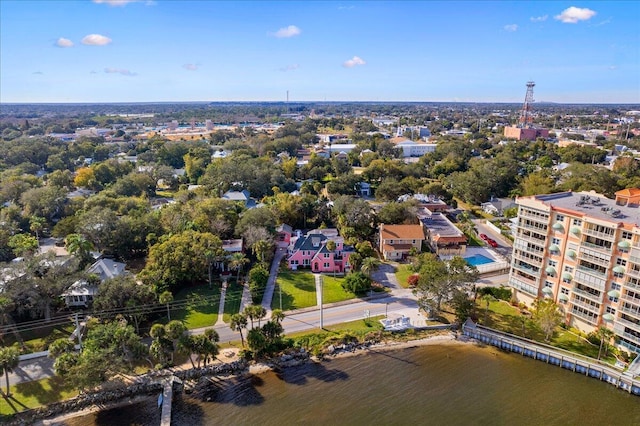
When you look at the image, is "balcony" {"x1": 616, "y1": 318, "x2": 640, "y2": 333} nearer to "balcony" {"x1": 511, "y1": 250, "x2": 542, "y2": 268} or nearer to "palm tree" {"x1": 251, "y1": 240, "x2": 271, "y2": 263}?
"balcony" {"x1": 511, "y1": 250, "x2": 542, "y2": 268}

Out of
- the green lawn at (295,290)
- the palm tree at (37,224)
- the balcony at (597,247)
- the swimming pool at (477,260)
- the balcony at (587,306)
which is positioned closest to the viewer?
the balcony at (597,247)

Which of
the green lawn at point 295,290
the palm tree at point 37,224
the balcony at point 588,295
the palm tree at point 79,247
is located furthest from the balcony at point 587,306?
the palm tree at point 37,224

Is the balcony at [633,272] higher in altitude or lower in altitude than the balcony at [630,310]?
higher

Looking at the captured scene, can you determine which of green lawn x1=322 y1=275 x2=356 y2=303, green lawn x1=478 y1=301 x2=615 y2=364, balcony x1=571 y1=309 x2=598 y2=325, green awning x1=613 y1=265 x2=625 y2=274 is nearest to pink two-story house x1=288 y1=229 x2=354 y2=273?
green lawn x1=322 y1=275 x2=356 y2=303

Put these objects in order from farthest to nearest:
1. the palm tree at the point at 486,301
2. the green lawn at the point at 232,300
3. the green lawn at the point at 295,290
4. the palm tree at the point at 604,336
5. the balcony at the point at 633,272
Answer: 1. the green lawn at the point at 295,290
2. the green lawn at the point at 232,300
3. the palm tree at the point at 486,301
4. the palm tree at the point at 604,336
5. the balcony at the point at 633,272

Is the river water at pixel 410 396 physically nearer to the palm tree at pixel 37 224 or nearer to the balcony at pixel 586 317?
the balcony at pixel 586 317

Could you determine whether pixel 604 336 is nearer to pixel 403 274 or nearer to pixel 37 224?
pixel 403 274

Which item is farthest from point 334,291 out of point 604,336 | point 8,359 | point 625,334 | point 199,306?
point 8,359
